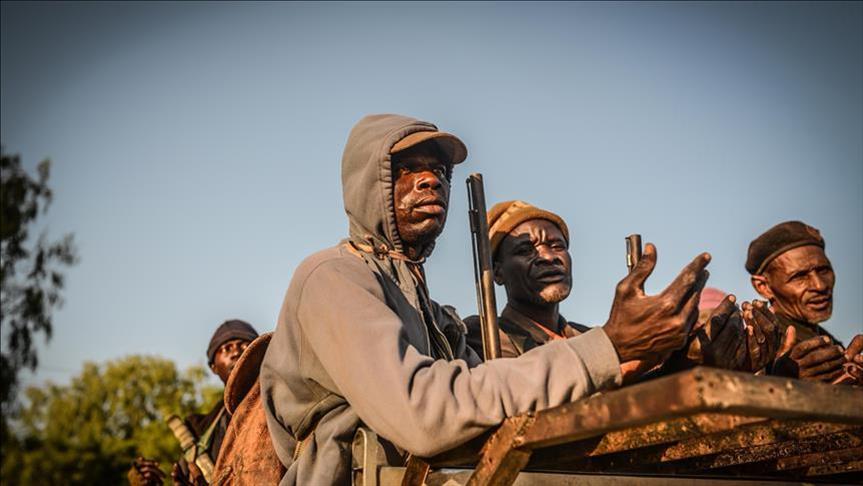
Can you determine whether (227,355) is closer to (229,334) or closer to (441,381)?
(229,334)

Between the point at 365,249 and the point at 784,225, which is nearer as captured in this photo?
the point at 365,249

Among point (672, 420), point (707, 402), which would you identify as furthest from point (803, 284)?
point (707, 402)

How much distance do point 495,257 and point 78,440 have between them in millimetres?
37784

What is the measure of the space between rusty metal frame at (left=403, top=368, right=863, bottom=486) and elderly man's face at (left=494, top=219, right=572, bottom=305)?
2711 millimetres

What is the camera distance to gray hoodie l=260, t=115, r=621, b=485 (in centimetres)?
231

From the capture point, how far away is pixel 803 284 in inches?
234

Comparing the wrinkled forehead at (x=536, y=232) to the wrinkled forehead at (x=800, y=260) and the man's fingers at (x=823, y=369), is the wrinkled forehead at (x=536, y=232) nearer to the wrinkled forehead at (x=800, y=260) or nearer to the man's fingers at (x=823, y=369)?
the wrinkled forehead at (x=800, y=260)

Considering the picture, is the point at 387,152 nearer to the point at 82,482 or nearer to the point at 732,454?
the point at 732,454

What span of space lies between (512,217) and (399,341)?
3.16 meters

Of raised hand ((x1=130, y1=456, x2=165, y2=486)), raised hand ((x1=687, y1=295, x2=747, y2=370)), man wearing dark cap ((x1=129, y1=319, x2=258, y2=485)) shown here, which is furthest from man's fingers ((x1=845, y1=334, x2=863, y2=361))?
raised hand ((x1=130, y1=456, x2=165, y2=486))

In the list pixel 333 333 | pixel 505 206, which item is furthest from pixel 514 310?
pixel 333 333

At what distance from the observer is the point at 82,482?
36.5 meters

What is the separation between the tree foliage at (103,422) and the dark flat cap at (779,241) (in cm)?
2968

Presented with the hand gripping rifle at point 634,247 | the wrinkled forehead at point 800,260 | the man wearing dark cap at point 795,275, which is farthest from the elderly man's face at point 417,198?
the wrinkled forehead at point 800,260
